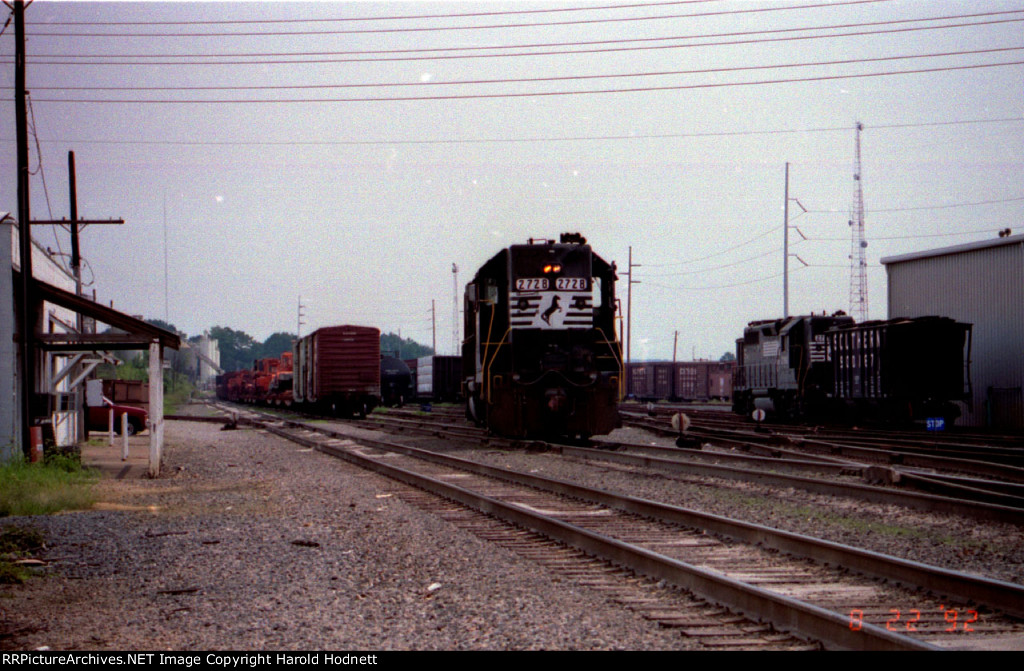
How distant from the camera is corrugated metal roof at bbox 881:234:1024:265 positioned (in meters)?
24.0

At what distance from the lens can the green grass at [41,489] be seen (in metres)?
9.96

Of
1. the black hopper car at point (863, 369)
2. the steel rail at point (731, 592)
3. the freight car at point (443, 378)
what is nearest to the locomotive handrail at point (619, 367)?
Answer: the steel rail at point (731, 592)

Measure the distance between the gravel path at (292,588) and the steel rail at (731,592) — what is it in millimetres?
559

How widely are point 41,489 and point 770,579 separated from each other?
9.04 meters

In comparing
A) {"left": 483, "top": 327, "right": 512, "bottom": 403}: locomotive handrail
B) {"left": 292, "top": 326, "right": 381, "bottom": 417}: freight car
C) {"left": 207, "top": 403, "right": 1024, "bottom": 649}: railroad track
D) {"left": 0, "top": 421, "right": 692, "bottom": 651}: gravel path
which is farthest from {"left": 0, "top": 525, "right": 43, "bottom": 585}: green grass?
{"left": 292, "top": 326, "right": 381, "bottom": 417}: freight car

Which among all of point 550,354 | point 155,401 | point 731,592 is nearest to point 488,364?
point 550,354

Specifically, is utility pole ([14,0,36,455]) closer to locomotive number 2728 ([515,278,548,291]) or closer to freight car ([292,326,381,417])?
locomotive number 2728 ([515,278,548,291])

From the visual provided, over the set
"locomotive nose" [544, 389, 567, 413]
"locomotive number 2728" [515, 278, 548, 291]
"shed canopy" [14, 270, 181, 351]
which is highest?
"locomotive number 2728" [515, 278, 548, 291]

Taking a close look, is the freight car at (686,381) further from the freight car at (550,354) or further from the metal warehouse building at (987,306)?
the freight car at (550,354)

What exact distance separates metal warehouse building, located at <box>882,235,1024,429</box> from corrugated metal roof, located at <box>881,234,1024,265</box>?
0.09ft

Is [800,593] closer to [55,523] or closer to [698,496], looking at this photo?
[698,496]

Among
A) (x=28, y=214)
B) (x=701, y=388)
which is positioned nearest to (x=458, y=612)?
(x=28, y=214)

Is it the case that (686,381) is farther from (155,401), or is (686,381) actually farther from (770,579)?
(770,579)

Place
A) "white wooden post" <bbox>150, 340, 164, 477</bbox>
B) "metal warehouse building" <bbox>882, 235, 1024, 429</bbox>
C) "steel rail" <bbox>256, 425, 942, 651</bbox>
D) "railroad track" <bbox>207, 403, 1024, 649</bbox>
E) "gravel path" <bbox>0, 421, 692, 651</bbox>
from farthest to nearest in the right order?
"metal warehouse building" <bbox>882, 235, 1024, 429</bbox> → "white wooden post" <bbox>150, 340, 164, 477</bbox> → "gravel path" <bbox>0, 421, 692, 651</bbox> → "railroad track" <bbox>207, 403, 1024, 649</bbox> → "steel rail" <bbox>256, 425, 942, 651</bbox>
